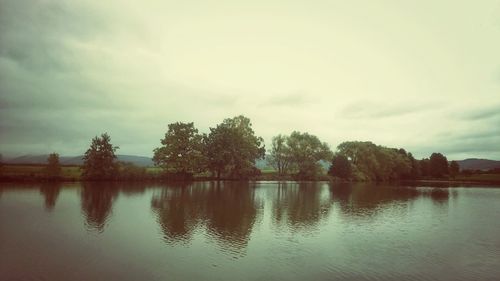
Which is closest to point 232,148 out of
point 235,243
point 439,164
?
point 235,243

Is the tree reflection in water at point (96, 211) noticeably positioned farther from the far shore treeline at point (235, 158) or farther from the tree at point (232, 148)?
the tree at point (232, 148)

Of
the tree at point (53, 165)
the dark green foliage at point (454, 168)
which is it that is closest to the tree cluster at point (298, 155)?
the tree at point (53, 165)

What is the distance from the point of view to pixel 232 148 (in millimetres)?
108062

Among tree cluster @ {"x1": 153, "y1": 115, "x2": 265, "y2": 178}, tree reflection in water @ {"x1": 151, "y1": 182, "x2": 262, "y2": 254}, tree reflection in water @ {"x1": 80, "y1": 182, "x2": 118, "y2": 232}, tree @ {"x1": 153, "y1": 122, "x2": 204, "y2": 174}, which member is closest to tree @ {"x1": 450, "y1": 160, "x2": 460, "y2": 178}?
tree cluster @ {"x1": 153, "y1": 115, "x2": 265, "y2": 178}

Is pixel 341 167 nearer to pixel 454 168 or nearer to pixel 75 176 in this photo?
pixel 454 168

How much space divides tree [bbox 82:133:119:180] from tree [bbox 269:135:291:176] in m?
63.6

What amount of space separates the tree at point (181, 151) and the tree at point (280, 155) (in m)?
35.9

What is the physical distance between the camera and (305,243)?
28.0 meters

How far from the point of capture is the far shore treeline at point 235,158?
88.8 metres

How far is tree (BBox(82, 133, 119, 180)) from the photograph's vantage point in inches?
3378

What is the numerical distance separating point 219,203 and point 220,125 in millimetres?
64639

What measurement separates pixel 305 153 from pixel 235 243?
348 ft

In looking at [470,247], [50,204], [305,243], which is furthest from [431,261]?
[50,204]

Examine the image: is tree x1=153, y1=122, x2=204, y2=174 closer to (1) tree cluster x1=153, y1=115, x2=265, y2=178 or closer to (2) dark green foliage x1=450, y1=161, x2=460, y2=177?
(1) tree cluster x1=153, y1=115, x2=265, y2=178
